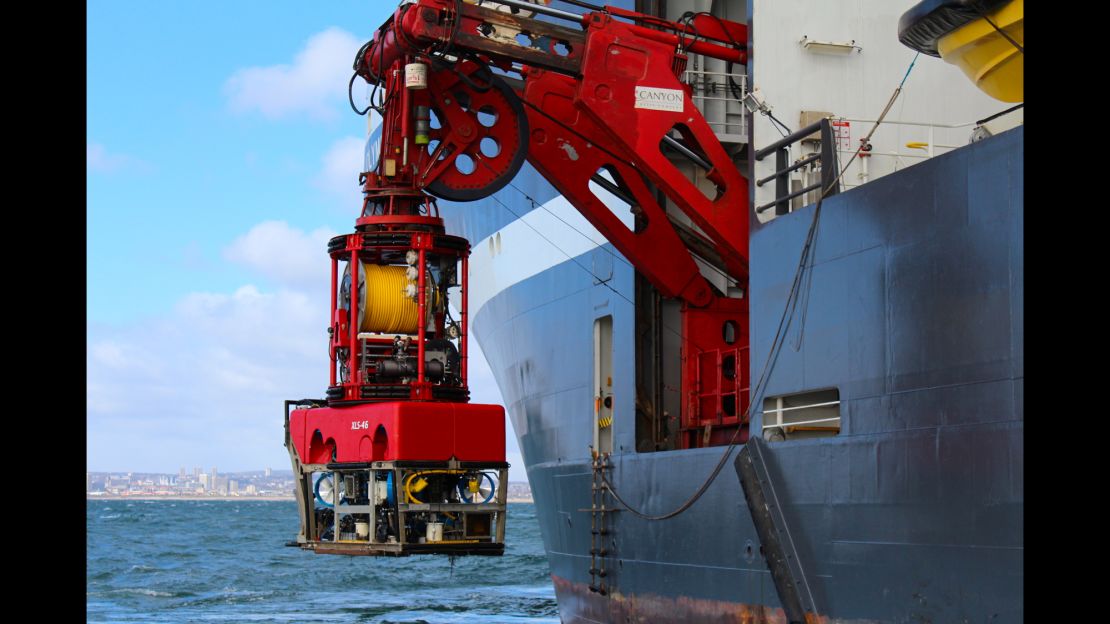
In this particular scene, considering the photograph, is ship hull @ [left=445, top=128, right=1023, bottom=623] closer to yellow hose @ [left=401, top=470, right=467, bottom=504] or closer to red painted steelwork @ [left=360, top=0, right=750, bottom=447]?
red painted steelwork @ [left=360, top=0, right=750, bottom=447]

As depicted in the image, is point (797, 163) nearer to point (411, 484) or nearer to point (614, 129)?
point (614, 129)

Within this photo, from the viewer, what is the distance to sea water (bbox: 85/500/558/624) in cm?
2769

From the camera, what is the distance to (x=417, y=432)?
10.9 m

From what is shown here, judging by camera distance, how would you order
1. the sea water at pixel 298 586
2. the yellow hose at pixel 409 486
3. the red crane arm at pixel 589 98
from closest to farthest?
the yellow hose at pixel 409 486, the red crane arm at pixel 589 98, the sea water at pixel 298 586

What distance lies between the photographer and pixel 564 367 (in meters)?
17.3

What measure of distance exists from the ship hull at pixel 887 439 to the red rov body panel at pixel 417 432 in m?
2.27

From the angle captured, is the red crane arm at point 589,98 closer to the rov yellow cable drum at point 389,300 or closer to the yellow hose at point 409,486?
the rov yellow cable drum at point 389,300

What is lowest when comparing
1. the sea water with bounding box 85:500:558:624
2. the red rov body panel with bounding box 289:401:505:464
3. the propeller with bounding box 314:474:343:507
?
the sea water with bounding box 85:500:558:624

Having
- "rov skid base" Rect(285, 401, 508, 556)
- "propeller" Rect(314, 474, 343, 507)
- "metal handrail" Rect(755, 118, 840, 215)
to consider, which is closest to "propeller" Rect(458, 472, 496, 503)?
"rov skid base" Rect(285, 401, 508, 556)

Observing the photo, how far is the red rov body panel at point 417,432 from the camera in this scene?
10.9m

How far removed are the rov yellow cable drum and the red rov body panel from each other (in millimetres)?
736

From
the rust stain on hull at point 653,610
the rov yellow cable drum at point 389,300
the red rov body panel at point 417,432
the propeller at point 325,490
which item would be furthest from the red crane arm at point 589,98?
the rust stain on hull at point 653,610

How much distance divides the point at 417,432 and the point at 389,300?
129 centimetres

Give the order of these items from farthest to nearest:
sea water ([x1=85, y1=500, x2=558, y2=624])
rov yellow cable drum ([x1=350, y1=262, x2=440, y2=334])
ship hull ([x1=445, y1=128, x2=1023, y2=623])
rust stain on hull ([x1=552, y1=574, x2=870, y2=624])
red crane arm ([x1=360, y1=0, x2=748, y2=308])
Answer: sea water ([x1=85, y1=500, x2=558, y2=624]) → red crane arm ([x1=360, y1=0, x2=748, y2=308]) → rov yellow cable drum ([x1=350, y1=262, x2=440, y2=334]) → rust stain on hull ([x1=552, y1=574, x2=870, y2=624]) → ship hull ([x1=445, y1=128, x2=1023, y2=623])
